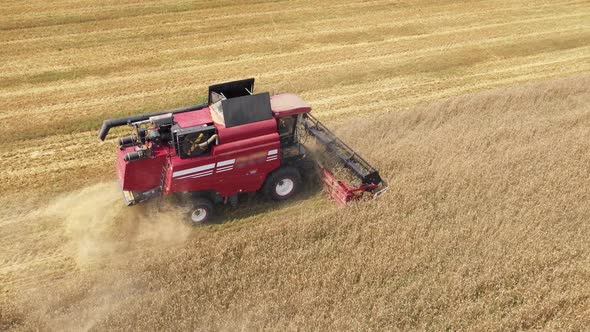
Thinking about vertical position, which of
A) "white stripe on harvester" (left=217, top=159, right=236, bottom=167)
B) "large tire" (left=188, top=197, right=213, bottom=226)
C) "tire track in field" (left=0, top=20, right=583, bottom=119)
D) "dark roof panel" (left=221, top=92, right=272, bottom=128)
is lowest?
"large tire" (left=188, top=197, right=213, bottom=226)

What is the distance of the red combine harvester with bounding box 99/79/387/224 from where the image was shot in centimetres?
872

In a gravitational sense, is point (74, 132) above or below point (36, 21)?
below

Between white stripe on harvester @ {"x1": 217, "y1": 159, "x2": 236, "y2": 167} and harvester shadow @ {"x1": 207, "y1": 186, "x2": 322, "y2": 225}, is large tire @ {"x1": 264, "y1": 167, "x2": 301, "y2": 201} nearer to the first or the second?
harvester shadow @ {"x1": 207, "y1": 186, "x2": 322, "y2": 225}

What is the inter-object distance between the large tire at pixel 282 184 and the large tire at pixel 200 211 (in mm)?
1251

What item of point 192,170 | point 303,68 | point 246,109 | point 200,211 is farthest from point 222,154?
point 303,68

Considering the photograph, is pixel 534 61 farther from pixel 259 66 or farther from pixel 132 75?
pixel 132 75

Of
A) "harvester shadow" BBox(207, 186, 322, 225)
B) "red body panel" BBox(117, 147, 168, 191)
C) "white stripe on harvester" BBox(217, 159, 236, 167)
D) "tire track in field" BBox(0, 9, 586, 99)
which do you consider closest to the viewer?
"red body panel" BBox(117, 147, 168, 191)

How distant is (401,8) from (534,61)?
24.3 ft

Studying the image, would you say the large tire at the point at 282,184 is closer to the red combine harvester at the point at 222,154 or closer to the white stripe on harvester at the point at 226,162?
the red combine harvester at the point at 222,154

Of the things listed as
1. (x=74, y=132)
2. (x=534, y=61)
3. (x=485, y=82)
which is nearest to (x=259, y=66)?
(x=74, y=132)

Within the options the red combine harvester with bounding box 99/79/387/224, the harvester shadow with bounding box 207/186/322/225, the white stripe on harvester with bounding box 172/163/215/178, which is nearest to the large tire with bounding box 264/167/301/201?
the red combine harvester with bounding box 99/79/387/224

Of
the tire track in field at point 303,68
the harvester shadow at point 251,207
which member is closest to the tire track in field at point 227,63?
the tire track in field at point 303,68

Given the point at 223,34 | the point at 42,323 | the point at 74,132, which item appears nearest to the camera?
the point at 42,323

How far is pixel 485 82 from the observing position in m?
16.3
